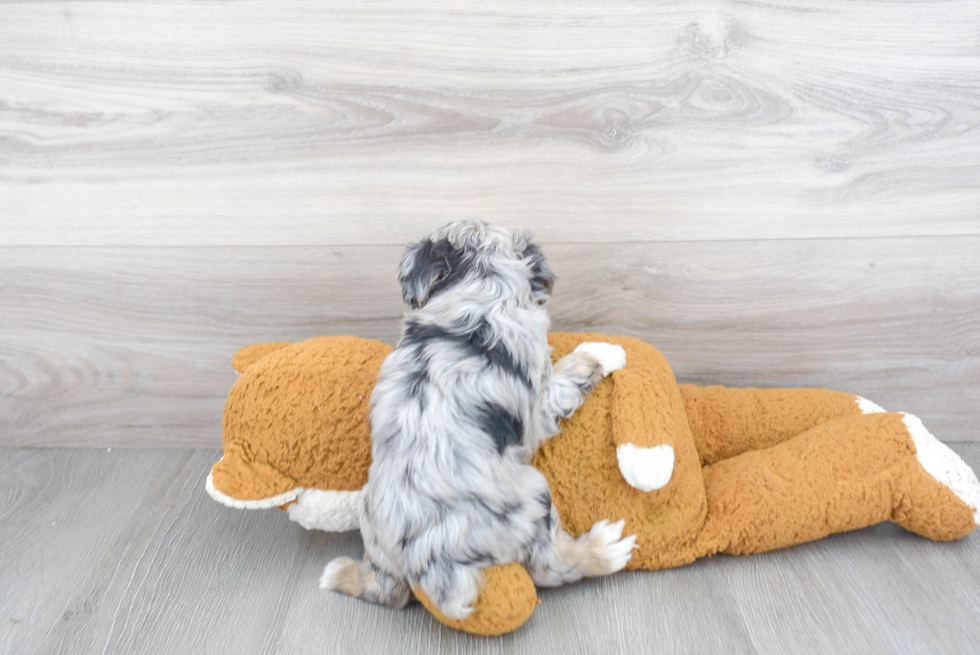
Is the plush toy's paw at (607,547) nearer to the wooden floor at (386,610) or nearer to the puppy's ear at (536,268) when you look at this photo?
the wooden floor at (386,610)

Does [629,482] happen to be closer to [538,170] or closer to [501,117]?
[538,170]

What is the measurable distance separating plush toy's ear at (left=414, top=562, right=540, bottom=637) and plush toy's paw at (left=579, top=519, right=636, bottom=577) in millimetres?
195

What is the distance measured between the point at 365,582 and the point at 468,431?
0.48 metres

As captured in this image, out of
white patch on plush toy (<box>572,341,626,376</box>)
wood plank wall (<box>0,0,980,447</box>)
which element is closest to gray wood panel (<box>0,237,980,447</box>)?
wood plank wall (<box>0,0,980,447</box>)

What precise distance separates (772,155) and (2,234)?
229 centimetres

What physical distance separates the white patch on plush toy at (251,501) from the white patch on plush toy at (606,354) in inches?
30.3

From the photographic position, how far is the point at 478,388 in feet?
4.60

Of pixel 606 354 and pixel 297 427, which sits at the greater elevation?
pixel 606 354

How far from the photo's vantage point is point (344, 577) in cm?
158

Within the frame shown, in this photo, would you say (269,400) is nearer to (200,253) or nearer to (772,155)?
(200,253)

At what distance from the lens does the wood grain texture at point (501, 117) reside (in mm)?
1810

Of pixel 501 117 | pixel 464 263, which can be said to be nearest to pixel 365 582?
pixel 464 263

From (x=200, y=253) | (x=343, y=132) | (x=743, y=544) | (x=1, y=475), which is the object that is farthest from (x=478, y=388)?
(x=1, y=475)

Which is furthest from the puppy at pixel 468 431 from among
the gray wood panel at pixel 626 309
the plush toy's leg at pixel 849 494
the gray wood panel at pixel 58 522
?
the gray wood panel at pixel 58 522
